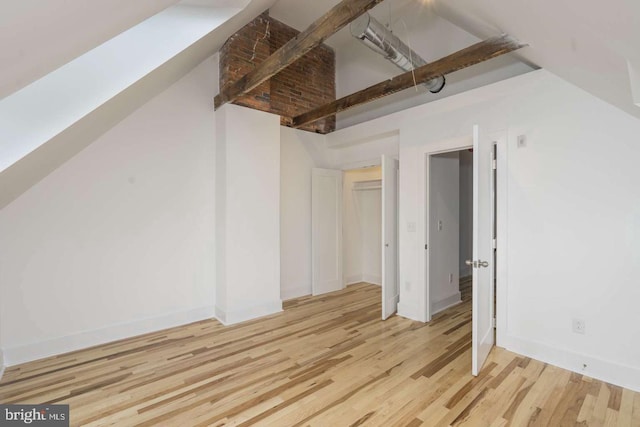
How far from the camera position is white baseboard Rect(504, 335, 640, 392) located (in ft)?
7.50

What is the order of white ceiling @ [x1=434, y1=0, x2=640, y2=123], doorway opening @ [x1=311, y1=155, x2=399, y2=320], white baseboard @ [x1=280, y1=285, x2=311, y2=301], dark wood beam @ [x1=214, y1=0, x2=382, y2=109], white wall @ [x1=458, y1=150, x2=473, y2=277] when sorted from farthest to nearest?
white wall @ [x1=458, y1=150, x2=473, y2=277] → white baseboard @ [x1=280, y1=285, x2=311, y2=301] → doorway opening @ [x1=311, y1=155, x2=399, y2=320] → dark wood beam @ [x1=214, y1=0, x2=382, y2=109] → white ceiling @ [x1=434, y1=0, x2=640, y2=123]

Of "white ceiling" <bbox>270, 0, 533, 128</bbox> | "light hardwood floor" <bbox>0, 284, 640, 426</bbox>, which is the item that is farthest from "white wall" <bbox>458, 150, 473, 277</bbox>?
"light hardwood floor" <bbox>0, 284, 640, 426</bbox>

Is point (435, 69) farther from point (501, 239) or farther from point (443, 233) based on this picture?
point (443, 233)

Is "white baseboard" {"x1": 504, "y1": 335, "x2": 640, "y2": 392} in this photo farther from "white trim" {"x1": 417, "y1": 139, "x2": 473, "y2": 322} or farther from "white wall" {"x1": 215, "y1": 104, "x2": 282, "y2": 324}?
"white wall" {"x1": 215, "y1": 104, "x2": 282, "y2": 324}

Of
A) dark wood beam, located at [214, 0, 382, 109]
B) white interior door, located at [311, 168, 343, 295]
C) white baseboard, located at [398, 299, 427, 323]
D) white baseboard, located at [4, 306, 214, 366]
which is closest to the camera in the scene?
dark wood beam, located at [214, 0, 382, 109]

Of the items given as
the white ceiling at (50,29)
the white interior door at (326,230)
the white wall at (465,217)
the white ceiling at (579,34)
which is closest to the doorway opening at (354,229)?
the white interior door at (326,230)

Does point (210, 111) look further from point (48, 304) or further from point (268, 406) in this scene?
point (268, 406)

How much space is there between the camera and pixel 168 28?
104 inches

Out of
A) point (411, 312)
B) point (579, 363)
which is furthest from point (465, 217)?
point (579, 363)

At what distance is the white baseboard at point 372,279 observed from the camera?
218 inches

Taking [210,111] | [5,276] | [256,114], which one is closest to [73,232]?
[5,276]

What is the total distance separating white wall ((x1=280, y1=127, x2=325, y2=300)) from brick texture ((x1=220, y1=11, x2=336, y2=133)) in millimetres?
391

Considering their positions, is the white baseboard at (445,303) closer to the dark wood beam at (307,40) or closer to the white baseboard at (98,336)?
the white baseboard at (98,336)

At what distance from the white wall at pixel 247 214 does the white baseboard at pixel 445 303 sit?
2246mm
